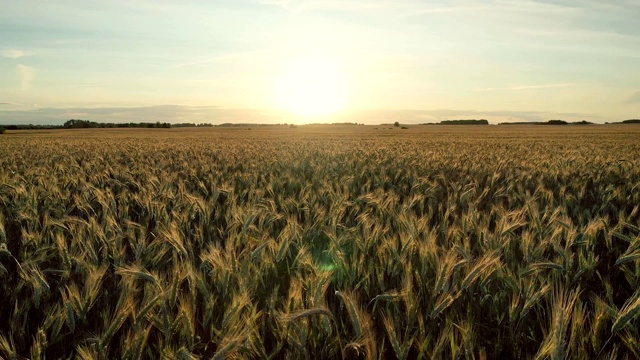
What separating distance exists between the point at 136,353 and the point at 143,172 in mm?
6284

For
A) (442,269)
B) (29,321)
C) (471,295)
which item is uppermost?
(442,269)

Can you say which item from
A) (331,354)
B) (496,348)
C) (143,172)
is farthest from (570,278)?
(143,172)

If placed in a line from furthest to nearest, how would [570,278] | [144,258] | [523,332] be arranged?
[144,258]
[570,278]
[523,332]

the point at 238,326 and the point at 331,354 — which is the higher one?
the point at 238,326

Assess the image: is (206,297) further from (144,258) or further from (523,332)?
(523,332)

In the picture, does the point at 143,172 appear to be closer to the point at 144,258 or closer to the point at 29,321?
the point at 144,258

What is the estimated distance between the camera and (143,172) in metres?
7.48

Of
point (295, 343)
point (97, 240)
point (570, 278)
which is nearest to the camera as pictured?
point (295, 343)

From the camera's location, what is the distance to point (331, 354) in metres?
1.78

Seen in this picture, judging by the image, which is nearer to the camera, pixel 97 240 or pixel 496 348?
pixel 496 348

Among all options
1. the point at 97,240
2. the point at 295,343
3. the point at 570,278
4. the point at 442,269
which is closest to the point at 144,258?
the point at 97,240

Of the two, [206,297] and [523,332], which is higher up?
[206,297]

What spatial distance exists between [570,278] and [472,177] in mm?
5036

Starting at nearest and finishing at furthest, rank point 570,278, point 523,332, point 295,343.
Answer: point 295,343 < point 523,332 < point 570,278
